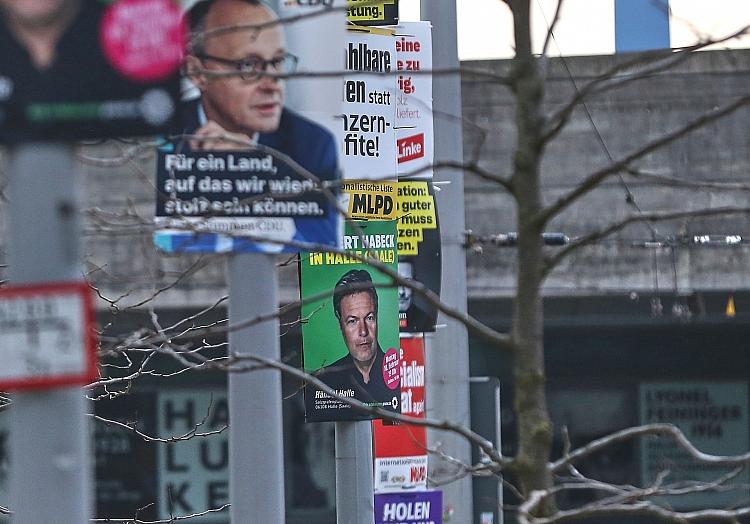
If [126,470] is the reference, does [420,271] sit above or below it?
above

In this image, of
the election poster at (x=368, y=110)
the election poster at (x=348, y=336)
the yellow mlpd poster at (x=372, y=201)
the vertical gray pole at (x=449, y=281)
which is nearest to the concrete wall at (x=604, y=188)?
the vertical gray pole at (x=449, y=281)

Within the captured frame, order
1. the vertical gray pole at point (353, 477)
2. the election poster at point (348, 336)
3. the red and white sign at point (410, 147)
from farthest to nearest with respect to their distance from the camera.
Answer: the red and white sign at point (410, 147), the vertical gray pole at point (353, 477), the election poster at point (348, 336)

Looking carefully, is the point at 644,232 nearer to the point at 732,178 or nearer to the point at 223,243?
the point at 732,178

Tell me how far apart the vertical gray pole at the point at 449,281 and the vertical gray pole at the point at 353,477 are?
201 cm

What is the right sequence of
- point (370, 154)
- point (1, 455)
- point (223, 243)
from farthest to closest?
point (1, 455) → point (370, 154) → point (223, 243)

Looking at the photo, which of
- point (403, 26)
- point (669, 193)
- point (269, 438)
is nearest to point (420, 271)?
point (403, 26)

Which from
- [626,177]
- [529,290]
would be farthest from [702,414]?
[529,290]

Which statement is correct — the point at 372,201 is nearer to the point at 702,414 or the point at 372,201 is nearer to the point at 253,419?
the point at 253,419

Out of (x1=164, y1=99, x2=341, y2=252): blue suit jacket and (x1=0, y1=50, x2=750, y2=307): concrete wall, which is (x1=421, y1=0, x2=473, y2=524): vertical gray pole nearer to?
(x1=164, y1=99, x2=341, y2=252): blue suit jacket

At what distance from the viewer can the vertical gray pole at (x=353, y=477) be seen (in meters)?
9.96

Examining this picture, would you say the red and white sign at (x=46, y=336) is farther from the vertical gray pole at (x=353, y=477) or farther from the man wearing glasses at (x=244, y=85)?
the vertical gray pole at (x=353, y=477)

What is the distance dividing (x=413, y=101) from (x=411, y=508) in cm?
313

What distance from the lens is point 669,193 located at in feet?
68.0

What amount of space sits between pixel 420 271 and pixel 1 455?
13.2 meters
